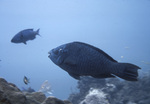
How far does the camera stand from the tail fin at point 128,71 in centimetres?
179

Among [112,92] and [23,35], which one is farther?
[112,92]

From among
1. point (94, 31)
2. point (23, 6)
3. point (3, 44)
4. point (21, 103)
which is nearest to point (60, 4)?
point (23, 6)

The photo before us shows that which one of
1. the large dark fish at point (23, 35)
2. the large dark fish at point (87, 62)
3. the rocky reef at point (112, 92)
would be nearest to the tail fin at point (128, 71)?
the large dark fish at point (87, 62)

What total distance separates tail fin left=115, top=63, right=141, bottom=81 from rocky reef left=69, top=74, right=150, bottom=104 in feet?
24.9

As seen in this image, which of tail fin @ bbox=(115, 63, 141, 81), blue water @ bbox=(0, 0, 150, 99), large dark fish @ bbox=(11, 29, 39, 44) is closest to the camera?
tail fin @ bbox=(115, 63, 141, 81)

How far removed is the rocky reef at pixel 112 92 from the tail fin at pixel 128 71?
7.60 meters

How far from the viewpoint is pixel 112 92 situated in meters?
9.63

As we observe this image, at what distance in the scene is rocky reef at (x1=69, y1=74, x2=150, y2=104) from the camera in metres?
8.98

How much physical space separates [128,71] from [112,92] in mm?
8275

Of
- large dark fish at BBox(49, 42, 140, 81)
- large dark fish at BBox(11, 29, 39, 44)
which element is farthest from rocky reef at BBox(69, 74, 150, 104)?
large dark fish at BBox(49, 42, 140, 81)

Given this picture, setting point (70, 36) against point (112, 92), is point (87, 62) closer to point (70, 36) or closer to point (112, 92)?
point (112, 92)

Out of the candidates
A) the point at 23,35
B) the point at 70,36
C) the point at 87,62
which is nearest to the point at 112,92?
the point at 23,35

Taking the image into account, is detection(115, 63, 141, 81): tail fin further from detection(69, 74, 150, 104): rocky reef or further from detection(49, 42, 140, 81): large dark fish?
detection(69, 74, 150, 104): rocky reef

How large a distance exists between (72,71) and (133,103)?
760 cm
